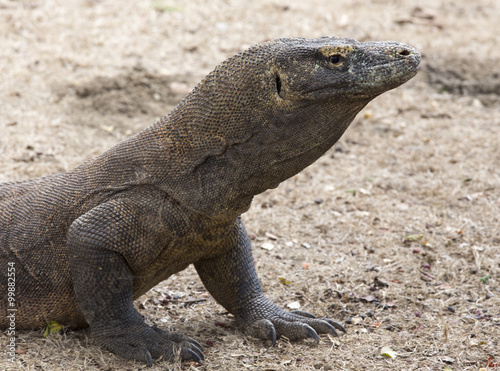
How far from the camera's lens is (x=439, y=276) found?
205 inches

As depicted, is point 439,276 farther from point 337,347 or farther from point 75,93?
point 75,93

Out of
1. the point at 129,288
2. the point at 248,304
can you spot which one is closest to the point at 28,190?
the point at 129,288

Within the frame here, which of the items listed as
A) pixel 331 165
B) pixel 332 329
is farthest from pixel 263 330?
pixel 331 165

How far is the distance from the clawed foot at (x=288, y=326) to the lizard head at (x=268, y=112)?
1.07 metres

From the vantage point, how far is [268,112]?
3.49 m

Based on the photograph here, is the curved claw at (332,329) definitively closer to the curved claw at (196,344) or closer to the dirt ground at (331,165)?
the dirt ground at (331,165)

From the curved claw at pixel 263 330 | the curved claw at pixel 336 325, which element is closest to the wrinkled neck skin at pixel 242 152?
the curved claw at pixel 263 330

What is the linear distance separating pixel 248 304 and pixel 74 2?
25.9ft

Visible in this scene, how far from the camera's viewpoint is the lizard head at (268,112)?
3383 millimetres

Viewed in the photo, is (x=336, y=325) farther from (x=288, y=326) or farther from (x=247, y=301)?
(x=247, y=301)

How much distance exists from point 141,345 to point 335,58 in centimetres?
205

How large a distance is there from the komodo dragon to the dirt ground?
0.29 meters

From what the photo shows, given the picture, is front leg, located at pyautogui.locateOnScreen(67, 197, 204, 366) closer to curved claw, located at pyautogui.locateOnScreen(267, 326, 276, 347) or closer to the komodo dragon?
the komodo dragon

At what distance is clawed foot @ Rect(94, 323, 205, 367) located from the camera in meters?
3.83
